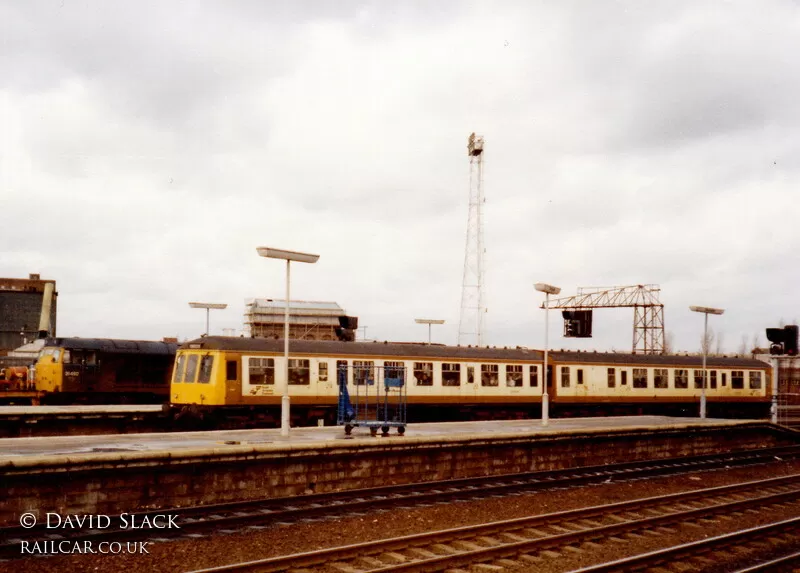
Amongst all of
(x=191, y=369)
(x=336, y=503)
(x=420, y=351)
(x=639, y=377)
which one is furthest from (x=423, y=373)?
(x=336, y=503)

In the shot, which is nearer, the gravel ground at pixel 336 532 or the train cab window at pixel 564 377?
the gravel ground at pixel 336 532

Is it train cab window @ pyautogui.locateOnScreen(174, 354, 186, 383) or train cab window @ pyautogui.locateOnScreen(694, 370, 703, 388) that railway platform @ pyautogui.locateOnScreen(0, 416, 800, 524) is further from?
train cab window @ pyautogui.locateOnScreen(694, 370, 703, 388)

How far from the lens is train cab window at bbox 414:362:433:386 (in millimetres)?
28047

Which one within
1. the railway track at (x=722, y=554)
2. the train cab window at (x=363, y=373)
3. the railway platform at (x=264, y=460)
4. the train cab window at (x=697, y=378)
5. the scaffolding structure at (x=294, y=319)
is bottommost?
the railway track at (x=722, y=554)

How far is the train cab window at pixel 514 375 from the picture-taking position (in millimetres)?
30703

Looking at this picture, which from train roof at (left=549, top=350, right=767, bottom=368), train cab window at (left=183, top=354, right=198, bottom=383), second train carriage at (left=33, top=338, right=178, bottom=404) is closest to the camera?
train cab window at (left=183, top=354, right=198, bottom=383)

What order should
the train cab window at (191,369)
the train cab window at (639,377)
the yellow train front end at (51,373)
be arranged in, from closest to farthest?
the train cab window at (191,369) → the yellow train front end at (51,373) → the train cab window at (639,377)

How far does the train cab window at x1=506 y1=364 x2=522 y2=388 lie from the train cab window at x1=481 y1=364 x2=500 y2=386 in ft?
1.95

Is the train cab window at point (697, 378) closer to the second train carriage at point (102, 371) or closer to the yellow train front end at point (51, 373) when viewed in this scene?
the second train carriage at point (102, 371)

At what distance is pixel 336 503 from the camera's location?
579 inches

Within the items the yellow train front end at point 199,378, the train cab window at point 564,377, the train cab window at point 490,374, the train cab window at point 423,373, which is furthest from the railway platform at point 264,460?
the train cab window at point 564,377

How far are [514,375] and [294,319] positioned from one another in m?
37.4

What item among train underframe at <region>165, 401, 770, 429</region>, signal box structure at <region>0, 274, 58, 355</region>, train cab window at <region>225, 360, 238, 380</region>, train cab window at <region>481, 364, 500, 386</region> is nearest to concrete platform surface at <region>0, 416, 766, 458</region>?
train underframe at <region>165, 401, 770, 429</region>

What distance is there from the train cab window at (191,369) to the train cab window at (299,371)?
3.12 metres
